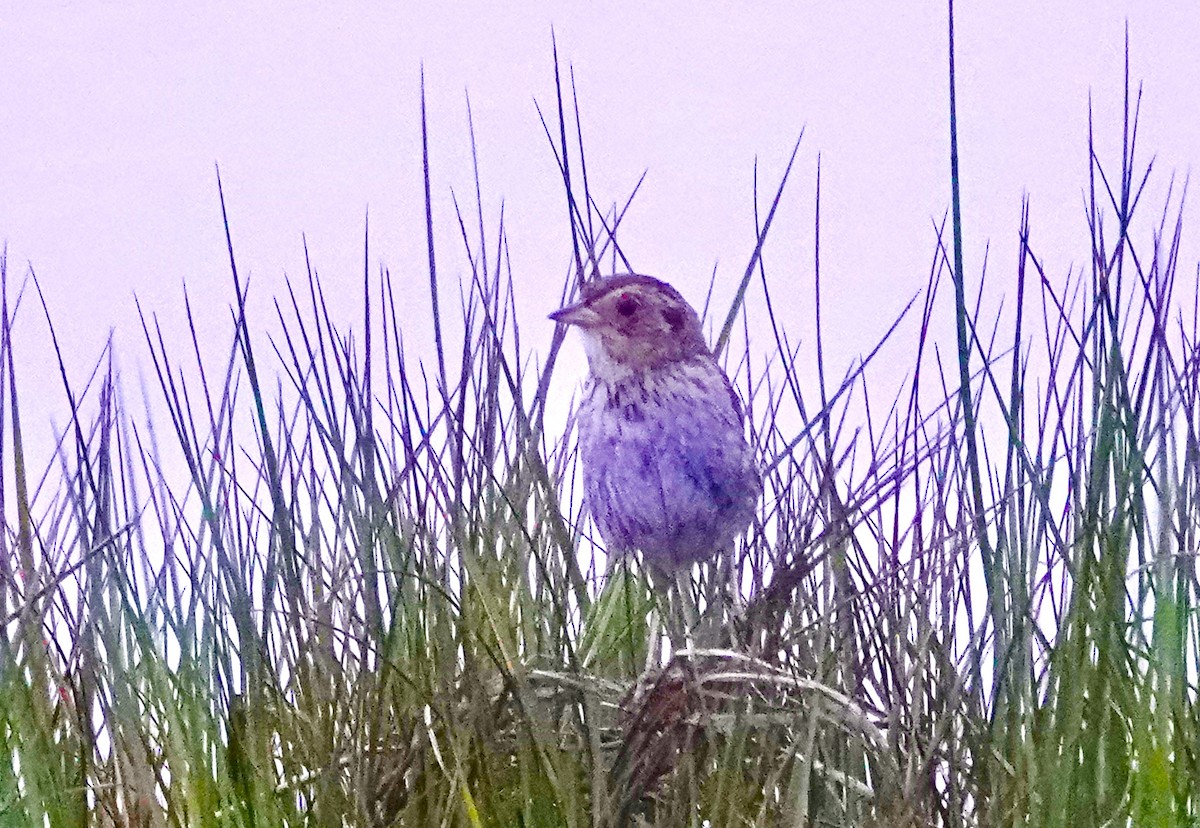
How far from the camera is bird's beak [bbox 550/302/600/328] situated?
2.91m

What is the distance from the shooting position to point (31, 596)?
2629 millimetres

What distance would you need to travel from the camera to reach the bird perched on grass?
9.31 ft

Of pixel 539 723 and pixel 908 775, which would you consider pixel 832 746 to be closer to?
pixel 908 775

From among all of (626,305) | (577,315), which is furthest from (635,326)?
(577,315)

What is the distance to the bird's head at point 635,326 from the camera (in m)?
2.98

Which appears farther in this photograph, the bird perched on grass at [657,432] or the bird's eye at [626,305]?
the bird's eye at [626,305]

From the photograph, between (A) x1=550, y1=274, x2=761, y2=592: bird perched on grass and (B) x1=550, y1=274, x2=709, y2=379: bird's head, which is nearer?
(A) x1=550, y1=274, x2=761, y2=592: bird perched on grass

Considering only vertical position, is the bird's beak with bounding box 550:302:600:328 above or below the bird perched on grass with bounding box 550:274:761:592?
above

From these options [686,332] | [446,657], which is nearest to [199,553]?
[446,657]

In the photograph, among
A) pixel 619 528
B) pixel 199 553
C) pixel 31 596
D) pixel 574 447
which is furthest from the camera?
pixel 574 447

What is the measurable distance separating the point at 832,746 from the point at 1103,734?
42cm

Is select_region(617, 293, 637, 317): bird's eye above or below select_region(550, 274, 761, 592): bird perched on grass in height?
above

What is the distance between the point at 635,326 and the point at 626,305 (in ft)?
0.25

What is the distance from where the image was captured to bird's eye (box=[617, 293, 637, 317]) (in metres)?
3.00
